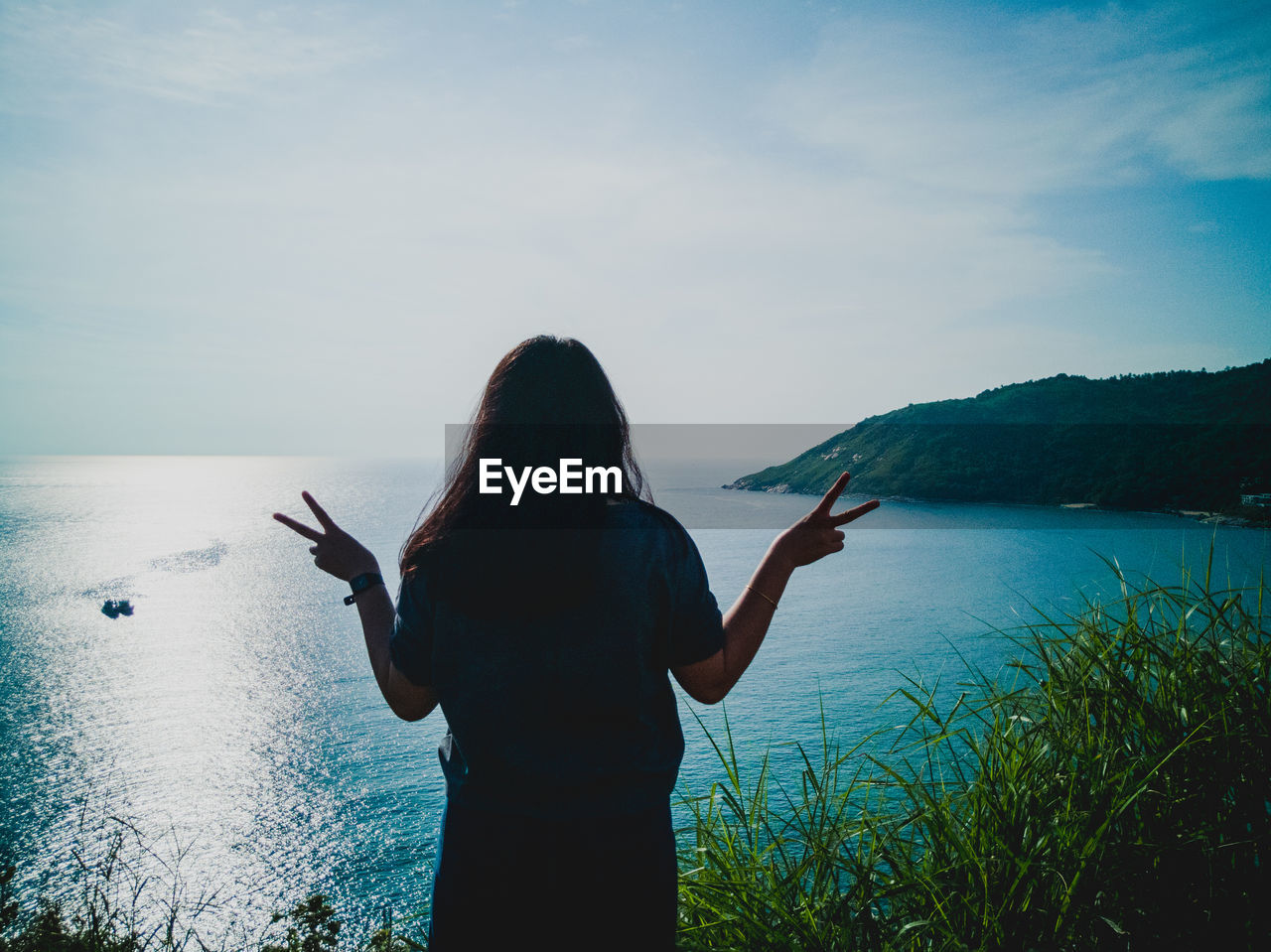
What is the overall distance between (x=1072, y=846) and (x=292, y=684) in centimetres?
3515

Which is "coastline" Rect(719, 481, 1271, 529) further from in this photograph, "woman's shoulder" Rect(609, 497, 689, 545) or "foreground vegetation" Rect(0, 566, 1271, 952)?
"woman's shoulder" Rect(609, 497, 689, 545)

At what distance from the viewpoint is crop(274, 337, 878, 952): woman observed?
37.3 inches

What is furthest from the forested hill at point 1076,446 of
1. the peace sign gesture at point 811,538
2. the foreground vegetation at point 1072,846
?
the peace sign gesture at point 811,538

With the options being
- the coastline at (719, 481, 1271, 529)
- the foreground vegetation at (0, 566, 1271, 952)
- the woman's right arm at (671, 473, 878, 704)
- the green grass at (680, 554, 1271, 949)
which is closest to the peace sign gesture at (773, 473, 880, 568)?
the woman's right arm at (671, 473, 878, 704)

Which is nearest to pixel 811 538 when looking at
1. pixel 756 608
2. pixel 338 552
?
pixel 756 608

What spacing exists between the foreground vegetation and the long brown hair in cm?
113

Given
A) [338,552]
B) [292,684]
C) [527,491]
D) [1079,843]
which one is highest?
[527,491]

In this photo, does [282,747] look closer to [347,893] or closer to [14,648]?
[347,893]

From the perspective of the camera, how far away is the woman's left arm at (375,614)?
110 centimetres

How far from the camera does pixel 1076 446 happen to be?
5619 cm

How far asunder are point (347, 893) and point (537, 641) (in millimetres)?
20942

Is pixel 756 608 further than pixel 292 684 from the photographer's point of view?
No

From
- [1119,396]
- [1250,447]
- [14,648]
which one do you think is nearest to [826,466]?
[1119,396]

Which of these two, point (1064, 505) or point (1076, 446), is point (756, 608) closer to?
point (1076, 446)
